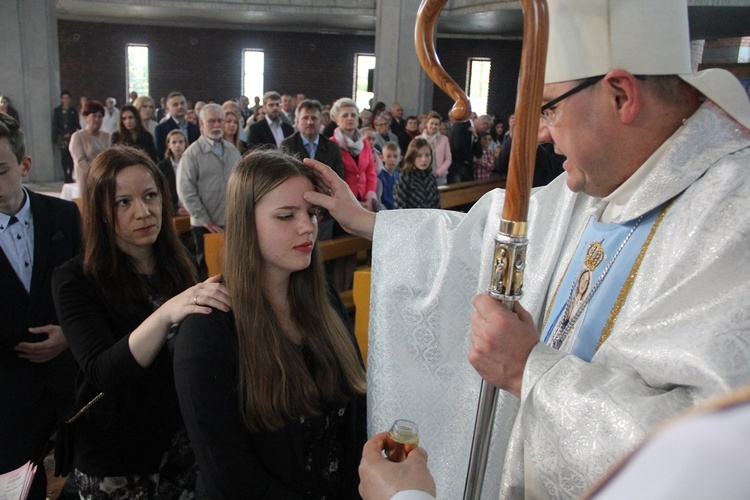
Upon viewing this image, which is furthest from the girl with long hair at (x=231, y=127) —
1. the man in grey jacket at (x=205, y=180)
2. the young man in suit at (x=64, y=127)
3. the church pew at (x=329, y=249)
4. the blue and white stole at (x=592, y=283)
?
the young man in suit at (x=64, y=127)

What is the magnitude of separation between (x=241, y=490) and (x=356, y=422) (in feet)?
1.39

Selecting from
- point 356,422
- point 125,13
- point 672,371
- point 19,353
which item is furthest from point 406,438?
point 125,13

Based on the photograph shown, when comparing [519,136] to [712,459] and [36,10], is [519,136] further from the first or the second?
[36,10]

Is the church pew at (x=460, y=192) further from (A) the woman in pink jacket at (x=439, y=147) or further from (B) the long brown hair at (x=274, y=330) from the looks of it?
(B) the long brown hair at (x=274, y=330)

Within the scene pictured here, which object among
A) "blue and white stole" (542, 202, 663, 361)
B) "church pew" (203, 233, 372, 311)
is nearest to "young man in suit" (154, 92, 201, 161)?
"church pew" (203, 233, 372, 311)

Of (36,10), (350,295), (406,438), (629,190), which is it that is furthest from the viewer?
(36,10)

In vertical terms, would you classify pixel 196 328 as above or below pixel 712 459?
below

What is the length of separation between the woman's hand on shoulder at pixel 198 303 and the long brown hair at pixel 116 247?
0.44 metres

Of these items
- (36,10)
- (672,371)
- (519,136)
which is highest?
(36,10)

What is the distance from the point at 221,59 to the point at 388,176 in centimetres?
1460

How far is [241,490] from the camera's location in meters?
1.66

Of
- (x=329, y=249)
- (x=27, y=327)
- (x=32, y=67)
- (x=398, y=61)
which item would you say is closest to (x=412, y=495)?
(x=27, y=327)

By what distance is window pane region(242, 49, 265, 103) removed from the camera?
19.7 metres

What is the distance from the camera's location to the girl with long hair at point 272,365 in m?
1.68
